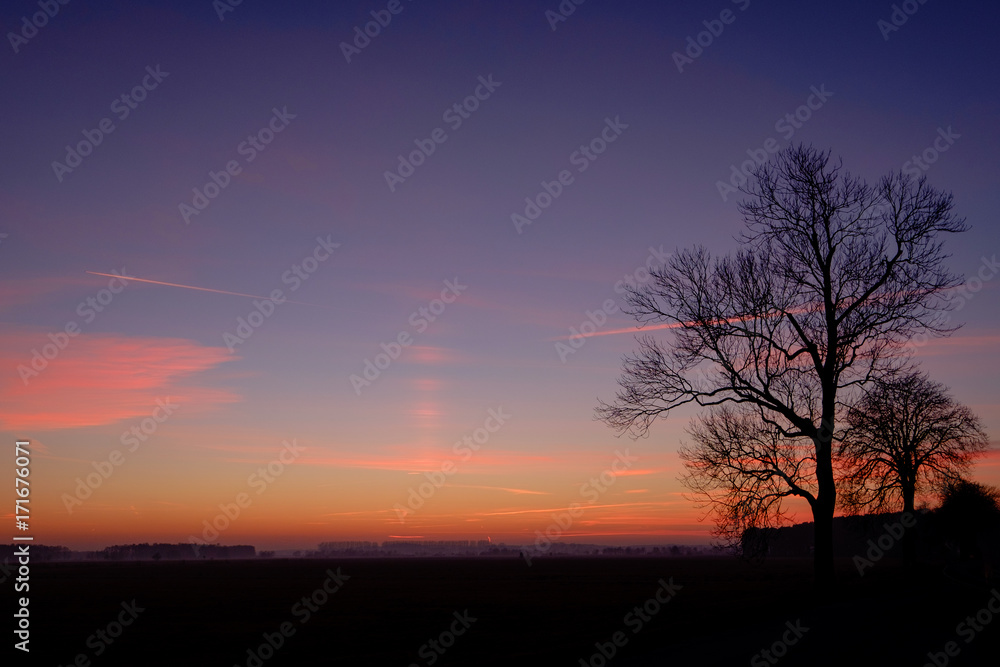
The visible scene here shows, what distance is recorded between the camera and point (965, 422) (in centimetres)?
4303

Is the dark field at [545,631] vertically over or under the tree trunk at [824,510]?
under

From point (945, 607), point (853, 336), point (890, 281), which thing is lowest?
point (945, 607)

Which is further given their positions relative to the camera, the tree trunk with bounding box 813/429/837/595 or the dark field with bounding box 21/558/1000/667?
the tree trunk with bounding box 813/429/837/595

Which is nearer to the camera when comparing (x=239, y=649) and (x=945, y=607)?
(x=945, y=607)

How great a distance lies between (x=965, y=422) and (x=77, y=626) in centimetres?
4617

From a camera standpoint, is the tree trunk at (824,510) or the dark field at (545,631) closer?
the dark field at (545,631)

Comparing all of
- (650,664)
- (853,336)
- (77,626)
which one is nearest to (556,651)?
(650,664)

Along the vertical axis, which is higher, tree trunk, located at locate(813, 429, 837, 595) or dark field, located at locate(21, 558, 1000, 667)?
tree trunk, located at locate(813, 429, 837, 595)

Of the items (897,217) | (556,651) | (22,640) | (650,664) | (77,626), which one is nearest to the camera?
(650,664)

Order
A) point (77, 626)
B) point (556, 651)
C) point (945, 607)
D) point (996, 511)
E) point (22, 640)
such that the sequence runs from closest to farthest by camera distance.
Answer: point (556, 651)
point (945, 607)
point (22, 640)
point (77, 626)
point (996, 511)

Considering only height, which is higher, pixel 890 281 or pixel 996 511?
pixel 890 281

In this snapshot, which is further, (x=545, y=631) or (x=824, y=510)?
(x=545, y=631)

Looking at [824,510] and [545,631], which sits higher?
[824,510]

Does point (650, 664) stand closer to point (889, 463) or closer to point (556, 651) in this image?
point (556, 651)
